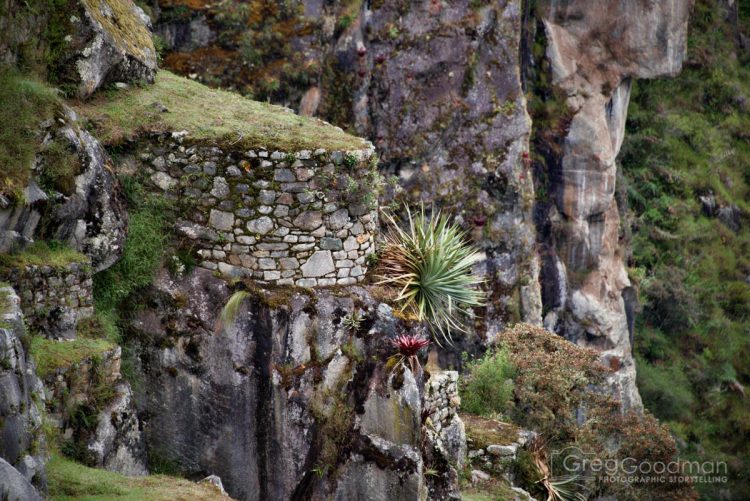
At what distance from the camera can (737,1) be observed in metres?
47.2

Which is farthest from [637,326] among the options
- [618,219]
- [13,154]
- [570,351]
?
[13,154]

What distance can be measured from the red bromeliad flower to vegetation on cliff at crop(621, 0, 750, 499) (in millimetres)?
26630

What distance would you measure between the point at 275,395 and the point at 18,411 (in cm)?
436

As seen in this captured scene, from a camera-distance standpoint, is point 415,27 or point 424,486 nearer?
point 424,486

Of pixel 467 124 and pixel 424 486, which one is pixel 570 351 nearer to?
pixel 424 486

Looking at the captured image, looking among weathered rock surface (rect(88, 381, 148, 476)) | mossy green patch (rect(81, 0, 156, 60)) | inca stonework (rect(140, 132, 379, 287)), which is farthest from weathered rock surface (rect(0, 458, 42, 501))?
mossy green patch (rect(81, 0, 156, 60))

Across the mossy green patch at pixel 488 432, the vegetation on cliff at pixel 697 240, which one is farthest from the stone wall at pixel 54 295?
the vegetation on cliff at pixel 697 240

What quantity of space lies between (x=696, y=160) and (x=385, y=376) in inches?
1370

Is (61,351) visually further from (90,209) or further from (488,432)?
(488,432)

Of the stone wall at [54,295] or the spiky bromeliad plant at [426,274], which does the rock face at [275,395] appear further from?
the stone wall at [54,295]

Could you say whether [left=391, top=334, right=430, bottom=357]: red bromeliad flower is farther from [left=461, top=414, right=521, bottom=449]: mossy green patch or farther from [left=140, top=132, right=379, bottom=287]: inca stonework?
[left=461, top=414, right=521, bottom=449]: mossy green patch

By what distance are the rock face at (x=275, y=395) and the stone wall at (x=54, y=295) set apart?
1247 mm

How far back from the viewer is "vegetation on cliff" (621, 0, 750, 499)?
38.4m

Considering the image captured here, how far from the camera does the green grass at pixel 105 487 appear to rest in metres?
9.12
